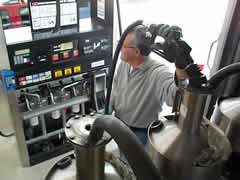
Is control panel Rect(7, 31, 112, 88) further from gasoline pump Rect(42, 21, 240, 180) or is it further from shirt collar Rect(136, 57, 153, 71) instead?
gasoline pump Rect(42, 21, 240, 180)

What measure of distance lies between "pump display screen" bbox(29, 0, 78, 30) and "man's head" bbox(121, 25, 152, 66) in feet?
1.39

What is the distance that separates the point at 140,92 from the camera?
4.17 ft

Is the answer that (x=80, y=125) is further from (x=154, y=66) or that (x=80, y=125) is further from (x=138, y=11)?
(x=138, y=11)

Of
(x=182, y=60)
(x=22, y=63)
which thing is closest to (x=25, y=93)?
(x=22, y=63)

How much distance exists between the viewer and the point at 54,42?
4.39ft

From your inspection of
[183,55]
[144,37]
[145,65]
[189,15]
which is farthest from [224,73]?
[189,15]

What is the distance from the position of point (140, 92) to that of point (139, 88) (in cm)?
2

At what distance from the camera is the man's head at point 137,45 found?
0.84 m

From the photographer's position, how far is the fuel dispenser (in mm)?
1309

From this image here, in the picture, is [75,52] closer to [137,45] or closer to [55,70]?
[55,70]

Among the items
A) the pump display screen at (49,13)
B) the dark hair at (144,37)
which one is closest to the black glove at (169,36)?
the dark hair at (144,37)

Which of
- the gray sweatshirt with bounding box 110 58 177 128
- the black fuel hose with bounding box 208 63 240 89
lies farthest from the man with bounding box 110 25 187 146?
the black fuel hose with bounding box 208 63 240 89

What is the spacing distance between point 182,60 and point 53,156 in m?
1.55

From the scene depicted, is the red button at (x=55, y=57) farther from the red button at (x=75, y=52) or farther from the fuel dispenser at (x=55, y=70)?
the red button at (x=75, y=52)
